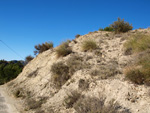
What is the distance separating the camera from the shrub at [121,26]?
57.8 feet

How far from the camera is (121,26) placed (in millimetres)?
17719

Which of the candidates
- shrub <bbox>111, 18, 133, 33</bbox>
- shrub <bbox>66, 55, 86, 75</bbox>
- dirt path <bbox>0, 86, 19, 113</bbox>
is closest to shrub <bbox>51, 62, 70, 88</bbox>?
shrub <bbox>66, 55, 86, 75</bbox>

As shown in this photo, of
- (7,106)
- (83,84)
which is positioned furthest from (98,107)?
(7,106)

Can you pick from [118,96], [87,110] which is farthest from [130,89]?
[87,110]

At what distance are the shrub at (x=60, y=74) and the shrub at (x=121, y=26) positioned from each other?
968 cm

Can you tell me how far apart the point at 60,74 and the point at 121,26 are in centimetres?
1079

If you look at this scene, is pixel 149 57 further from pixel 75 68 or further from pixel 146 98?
pixel 75 68

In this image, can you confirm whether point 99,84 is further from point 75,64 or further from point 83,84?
point 75,64

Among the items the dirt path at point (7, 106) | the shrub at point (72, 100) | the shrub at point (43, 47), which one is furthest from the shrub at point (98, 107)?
the shrub at point (43, 47)

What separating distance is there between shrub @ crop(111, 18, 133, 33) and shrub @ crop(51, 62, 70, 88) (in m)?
9.68

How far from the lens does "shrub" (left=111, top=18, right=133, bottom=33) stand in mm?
17622

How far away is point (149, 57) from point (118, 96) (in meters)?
2.85

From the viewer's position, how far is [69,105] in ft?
22.9

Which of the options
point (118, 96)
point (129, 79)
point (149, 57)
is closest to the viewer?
point (118, 96)
